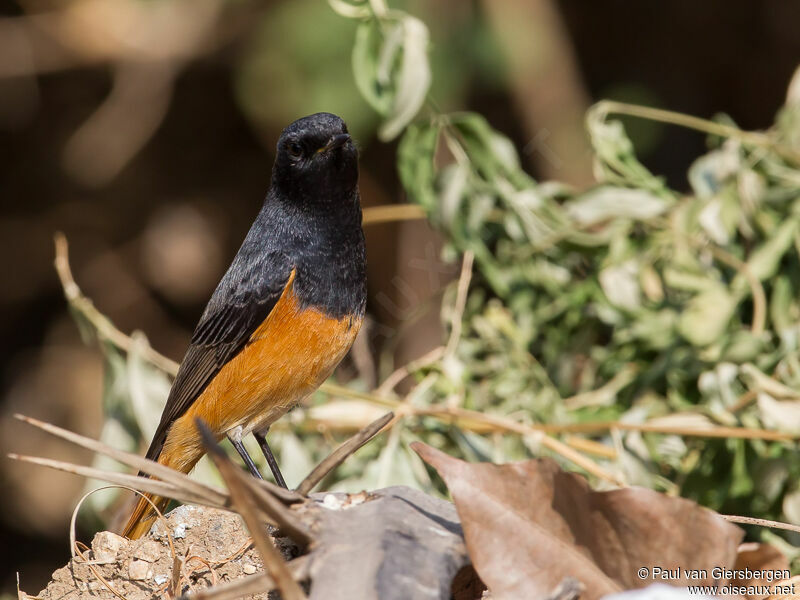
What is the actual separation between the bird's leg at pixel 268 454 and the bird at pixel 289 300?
16 millimetres

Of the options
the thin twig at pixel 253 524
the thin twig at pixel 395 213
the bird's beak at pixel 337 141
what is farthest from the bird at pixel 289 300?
the thin twig at pixel 253 524

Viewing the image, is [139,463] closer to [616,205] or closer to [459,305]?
[459,305]

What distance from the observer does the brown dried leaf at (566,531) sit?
73.2 inches

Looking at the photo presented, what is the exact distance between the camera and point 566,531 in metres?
1.95

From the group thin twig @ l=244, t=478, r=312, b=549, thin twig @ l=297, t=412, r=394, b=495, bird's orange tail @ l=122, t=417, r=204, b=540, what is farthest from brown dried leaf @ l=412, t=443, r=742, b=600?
bird's orange tail @ l=122, t=417, r=204, b=540

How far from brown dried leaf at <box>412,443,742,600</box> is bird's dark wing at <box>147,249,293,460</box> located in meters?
1.44

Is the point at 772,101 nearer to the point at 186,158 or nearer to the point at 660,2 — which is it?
the point at 660,2

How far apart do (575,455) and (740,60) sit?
181 inches

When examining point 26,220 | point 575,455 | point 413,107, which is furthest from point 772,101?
point 26,220

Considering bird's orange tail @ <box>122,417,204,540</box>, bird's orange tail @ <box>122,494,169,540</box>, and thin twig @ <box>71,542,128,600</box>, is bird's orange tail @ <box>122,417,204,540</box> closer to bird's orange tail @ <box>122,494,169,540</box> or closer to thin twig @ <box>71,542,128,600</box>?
bird's orange tail @ <box>122,494,169,540</box>

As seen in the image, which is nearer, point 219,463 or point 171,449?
point 219,463

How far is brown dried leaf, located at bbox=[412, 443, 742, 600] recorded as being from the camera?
1860 mm

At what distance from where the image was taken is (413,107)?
353cm

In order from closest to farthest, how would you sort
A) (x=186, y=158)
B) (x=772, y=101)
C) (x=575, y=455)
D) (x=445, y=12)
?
(x=575, y=455), (x=445, y=12), (x=772, y=101), (x=186, y=158)
